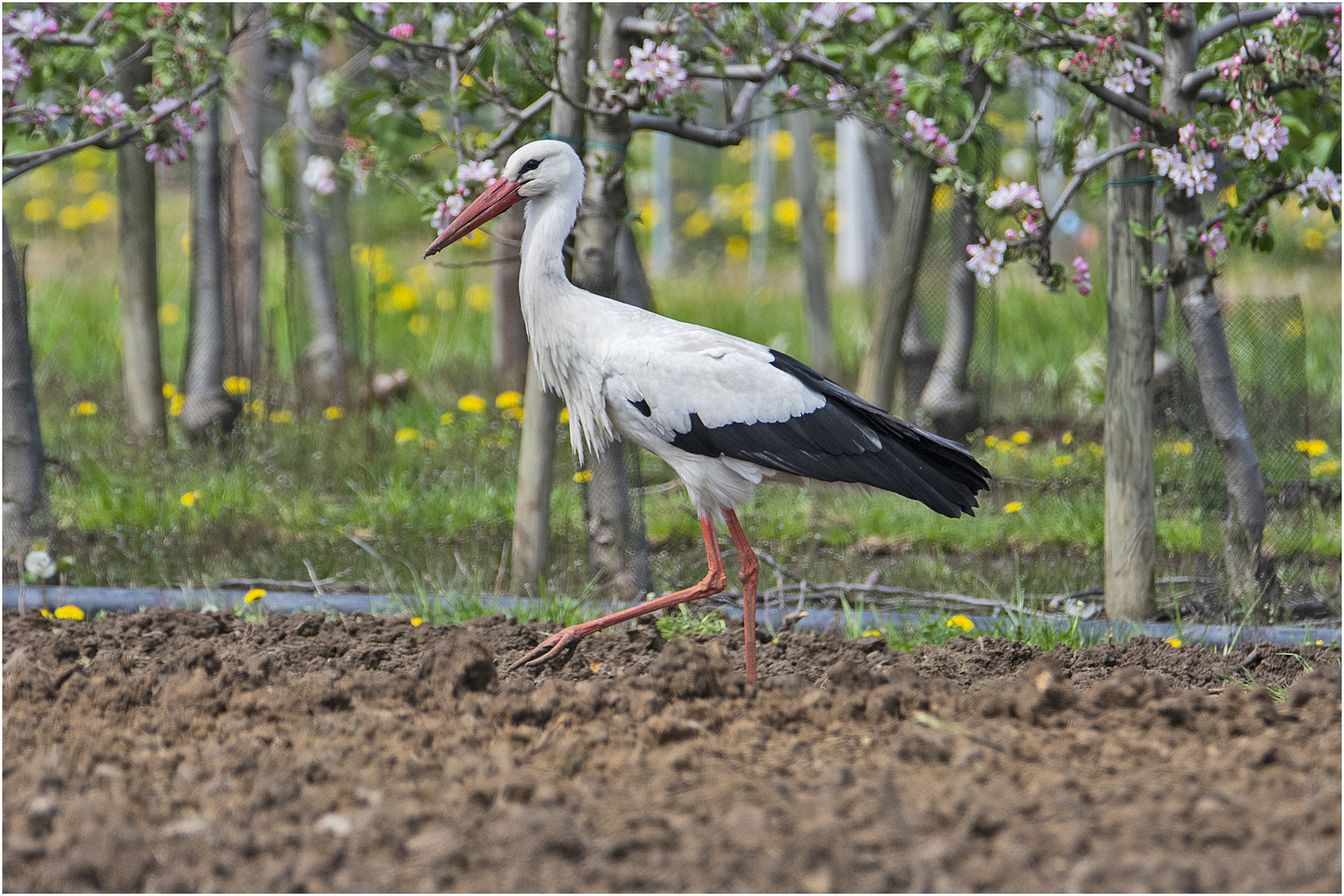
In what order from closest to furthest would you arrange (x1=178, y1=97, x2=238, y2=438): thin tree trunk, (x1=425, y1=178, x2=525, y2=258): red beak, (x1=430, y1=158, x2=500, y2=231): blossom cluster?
(x1=425, y1=178, x2=525, y2=258): red beak → (x1=430, y1=158, x2=500, y2=231): blossom cluster → (x1=178, y1=97, x2=238, y2=438): thin tree trunk

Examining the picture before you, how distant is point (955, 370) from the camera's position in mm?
6359

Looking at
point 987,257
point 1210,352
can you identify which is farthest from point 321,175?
point 1210,352

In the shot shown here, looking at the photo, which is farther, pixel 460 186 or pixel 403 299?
pixel 403 299

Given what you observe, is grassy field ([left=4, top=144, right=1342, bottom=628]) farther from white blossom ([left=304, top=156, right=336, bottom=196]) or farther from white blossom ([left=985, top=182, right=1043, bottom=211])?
white blossom ([left=304, top=156, right=336, bottom=196])

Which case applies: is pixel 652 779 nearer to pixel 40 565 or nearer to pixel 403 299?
pixel 40 565

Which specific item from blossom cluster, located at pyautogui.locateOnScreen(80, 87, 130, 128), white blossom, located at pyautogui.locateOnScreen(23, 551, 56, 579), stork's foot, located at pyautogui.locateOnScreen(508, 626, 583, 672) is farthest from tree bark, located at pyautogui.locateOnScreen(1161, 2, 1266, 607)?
white blossom, located at pyautogui.locateOnScreen(23, 551, 56, 579)

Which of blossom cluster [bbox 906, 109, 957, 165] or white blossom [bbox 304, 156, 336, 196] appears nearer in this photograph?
blossom cluster [bbox 906, 109, 957, 165]

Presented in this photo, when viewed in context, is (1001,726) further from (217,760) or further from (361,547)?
(361,547)

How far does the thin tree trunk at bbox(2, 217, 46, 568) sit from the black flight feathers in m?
2.48

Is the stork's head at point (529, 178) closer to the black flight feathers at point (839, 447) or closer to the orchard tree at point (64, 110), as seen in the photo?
the black flight feathers at point (839, 447)

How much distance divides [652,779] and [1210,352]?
8.76 feet

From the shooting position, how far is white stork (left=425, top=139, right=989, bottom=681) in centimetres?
335

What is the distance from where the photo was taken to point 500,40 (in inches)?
173

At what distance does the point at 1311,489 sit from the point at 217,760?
13.4 ft
